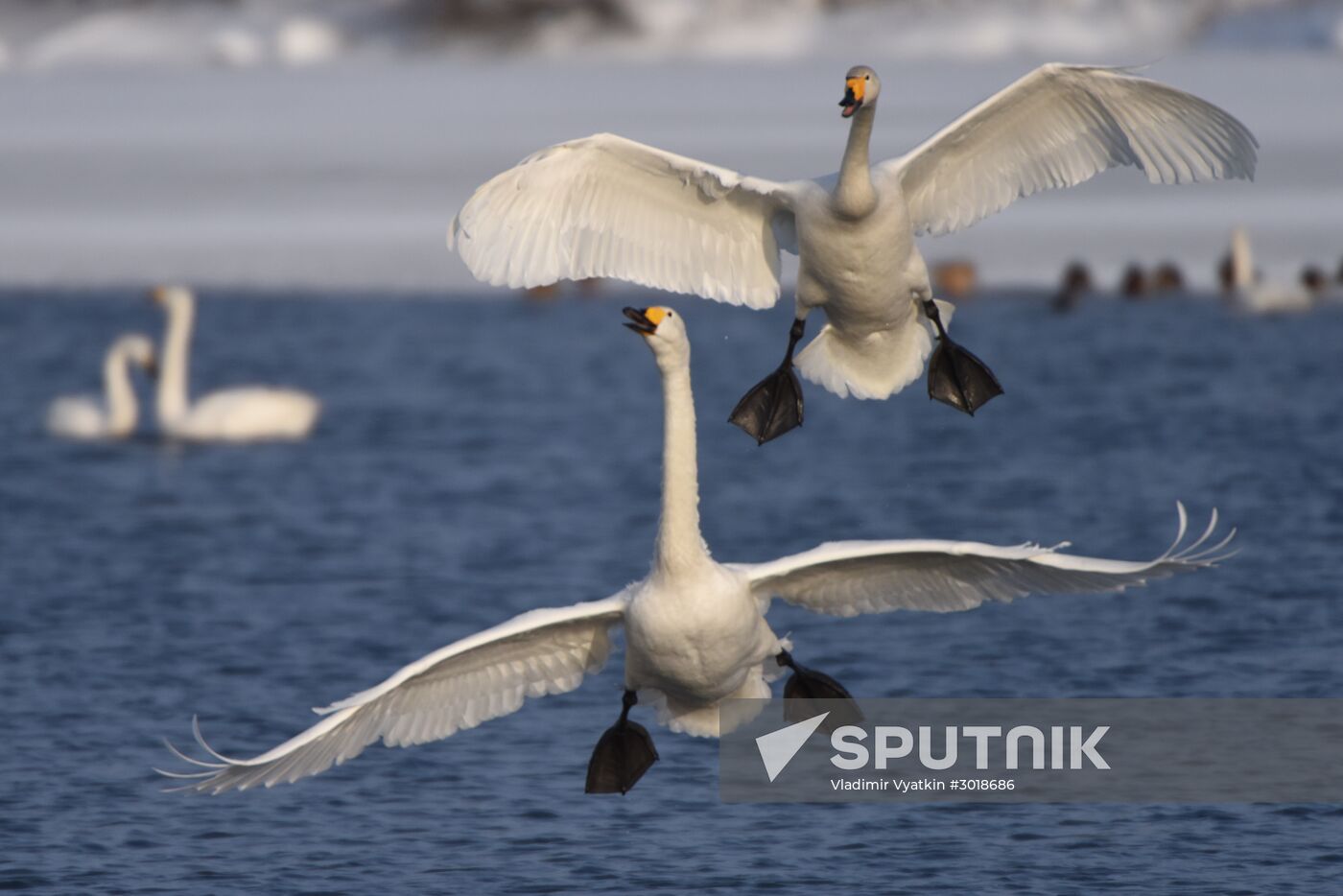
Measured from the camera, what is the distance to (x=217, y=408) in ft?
65.3

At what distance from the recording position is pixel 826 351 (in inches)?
363

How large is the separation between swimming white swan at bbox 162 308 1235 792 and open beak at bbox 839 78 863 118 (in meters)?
0.94

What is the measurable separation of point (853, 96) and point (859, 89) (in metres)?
0.06

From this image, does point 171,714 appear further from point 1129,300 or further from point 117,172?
point 117,172

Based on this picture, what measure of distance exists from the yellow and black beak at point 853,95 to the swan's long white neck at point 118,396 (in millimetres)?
12857

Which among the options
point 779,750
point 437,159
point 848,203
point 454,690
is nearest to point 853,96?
point 848,203

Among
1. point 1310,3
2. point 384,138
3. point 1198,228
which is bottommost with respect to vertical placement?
point 1198,228

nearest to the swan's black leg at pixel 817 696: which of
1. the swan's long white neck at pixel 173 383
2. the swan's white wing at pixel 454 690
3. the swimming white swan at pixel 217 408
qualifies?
the swan's white wing at pixel 454 690

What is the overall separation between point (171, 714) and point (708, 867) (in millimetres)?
3602

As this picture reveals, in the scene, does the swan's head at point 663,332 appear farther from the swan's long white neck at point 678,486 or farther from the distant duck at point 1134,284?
the distant duck at point 1134,284

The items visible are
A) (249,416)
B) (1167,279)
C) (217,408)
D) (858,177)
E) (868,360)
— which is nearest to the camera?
(858,177)

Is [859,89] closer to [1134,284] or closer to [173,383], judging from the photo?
[173,383]

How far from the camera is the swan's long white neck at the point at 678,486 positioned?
8.25 m

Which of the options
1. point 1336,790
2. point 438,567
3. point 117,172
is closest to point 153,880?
point 1336,790
